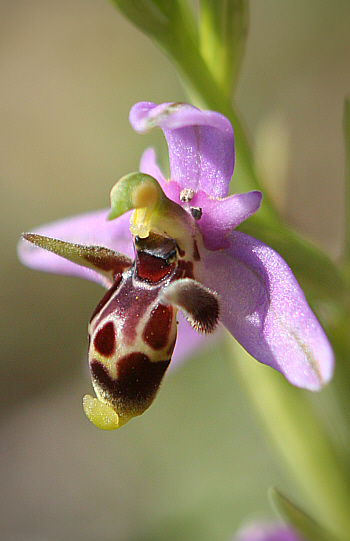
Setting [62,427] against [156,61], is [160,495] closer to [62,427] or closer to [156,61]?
[62,427]

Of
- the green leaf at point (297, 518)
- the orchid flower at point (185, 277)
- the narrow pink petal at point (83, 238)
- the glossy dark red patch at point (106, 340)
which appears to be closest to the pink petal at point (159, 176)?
the orchid flower at point (185, 277)

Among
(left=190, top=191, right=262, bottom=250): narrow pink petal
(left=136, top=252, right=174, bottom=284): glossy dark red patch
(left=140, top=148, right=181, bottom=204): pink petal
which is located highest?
(left=140, top=148, right=181, bottom=204): pink petal

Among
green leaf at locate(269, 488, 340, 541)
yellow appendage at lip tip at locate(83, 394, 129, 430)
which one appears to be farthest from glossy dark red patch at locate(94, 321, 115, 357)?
green leaf at locate(269, 488, 340, 541)

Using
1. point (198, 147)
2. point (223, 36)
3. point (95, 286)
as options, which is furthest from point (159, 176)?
point (95, 286)

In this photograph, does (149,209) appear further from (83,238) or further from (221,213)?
(83,238)

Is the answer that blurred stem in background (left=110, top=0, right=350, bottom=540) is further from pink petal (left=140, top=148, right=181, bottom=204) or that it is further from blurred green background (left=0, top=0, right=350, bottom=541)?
blurred green background (left=0, top=0, right=350, bottom=541)
